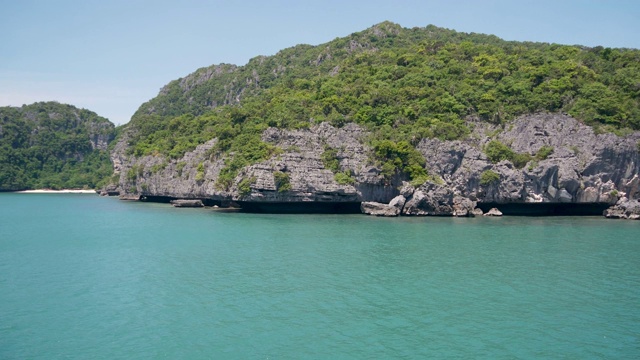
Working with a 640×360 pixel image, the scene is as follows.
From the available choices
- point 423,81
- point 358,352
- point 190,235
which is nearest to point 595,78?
point 423,81

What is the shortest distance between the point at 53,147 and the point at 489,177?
4548 inches

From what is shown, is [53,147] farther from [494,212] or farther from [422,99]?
[494,212]

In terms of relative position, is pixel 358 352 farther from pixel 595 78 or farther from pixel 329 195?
pixel 595 78

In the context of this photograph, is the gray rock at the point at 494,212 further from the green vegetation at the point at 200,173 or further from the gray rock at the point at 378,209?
the green vegetation at the point at 200,173

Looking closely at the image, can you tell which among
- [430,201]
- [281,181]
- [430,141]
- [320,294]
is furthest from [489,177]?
[320,294]

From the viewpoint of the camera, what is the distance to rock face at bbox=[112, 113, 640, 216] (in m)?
51.4

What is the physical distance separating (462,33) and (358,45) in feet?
79.0

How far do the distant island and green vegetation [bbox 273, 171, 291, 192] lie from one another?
113 mm

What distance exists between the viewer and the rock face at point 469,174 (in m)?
51.4

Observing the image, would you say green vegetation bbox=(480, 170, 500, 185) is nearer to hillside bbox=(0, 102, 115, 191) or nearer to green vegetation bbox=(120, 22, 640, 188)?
green vegetation bbox=(120, 22, 640, 188)

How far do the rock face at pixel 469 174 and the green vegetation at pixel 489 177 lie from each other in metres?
0.22

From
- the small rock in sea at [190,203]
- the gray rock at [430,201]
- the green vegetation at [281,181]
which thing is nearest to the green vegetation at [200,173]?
the small rock in sea at [190,203]

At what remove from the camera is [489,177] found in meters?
51.2

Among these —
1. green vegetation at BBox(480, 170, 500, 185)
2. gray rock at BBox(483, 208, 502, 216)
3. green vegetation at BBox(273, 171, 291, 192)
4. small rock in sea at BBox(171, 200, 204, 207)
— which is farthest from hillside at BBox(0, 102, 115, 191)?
green vegetation at BBox(480, 170, 500, 185)
